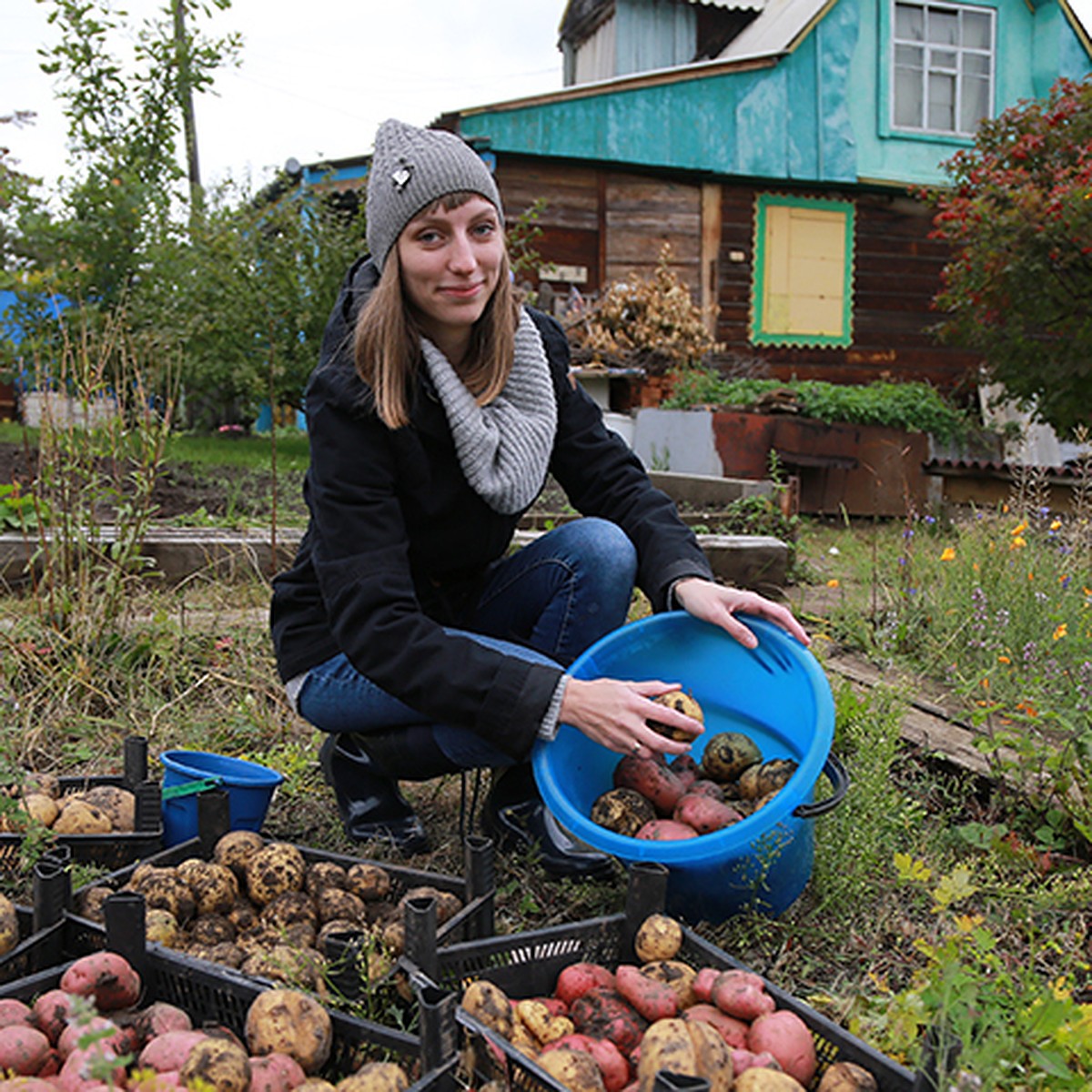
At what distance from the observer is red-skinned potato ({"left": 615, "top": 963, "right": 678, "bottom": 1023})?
1538 millimetres

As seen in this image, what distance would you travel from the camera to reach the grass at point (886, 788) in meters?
1.67

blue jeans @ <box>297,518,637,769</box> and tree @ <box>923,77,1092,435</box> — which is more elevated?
tree @ <box>923,77,1092,435</box>

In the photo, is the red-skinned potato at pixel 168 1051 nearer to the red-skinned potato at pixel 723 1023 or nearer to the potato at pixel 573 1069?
the potato at pixel 573 1069

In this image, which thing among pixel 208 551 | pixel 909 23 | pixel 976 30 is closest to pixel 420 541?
pixel 208 551

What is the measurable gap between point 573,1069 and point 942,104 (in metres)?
13.6

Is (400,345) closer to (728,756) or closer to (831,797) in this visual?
(728,756)

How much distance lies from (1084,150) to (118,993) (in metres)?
7.75

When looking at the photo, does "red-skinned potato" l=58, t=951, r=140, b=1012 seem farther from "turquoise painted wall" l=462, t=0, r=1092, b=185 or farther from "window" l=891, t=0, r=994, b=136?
"window" l=891, t=0, r=994, b=136

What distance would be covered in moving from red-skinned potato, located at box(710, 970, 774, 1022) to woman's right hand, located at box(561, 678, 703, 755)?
425mm

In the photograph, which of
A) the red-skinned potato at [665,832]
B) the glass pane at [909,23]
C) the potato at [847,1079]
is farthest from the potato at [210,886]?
the glass pane at [909,23]

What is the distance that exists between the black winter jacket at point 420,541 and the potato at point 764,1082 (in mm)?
715

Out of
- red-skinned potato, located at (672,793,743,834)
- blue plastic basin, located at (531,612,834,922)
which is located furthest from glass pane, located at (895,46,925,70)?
red-skinned potato, located at (672,793,743,834)

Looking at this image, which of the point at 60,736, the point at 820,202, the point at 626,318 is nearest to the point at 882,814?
the point at 60,736

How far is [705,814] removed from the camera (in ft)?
6.63
